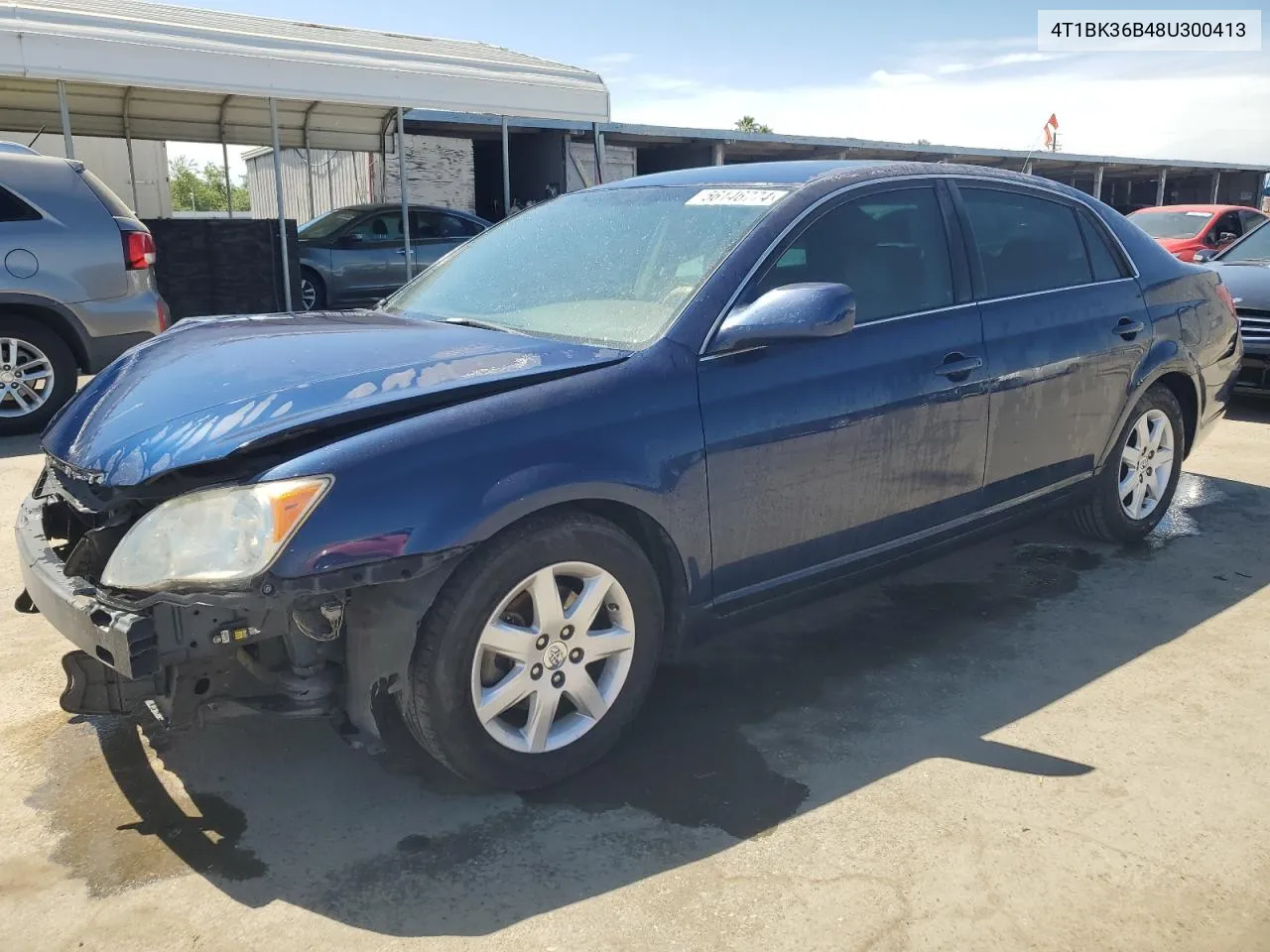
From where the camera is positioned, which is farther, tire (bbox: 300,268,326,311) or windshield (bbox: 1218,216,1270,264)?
tire (bbox: 300,268,326,311)

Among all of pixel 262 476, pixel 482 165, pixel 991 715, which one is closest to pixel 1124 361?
pixel 991 715

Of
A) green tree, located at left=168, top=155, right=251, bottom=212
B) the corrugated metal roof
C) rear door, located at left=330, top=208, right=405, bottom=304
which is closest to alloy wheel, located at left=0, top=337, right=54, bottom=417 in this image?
the corrugated metal roof

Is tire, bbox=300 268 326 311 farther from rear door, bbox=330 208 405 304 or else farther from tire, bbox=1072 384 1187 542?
tire, bbox=1072 384 1187 542

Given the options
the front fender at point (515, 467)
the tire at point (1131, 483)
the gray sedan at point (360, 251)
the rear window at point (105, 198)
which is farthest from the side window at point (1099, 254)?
the gray sedan at point (360, 251)

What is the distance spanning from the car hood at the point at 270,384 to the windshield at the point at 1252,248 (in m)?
7.77

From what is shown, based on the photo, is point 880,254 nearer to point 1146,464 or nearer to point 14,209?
point 1146,464

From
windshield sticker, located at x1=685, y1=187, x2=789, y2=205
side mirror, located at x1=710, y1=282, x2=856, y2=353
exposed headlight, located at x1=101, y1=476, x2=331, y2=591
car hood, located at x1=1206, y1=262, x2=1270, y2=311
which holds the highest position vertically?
windshield sticker, located at x1=685, y1=187, x2=789, y2=205

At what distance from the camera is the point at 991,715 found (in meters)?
3.16

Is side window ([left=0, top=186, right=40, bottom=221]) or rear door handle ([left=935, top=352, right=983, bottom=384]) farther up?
side window ([left=0, top=186, right=40, bottom=221])

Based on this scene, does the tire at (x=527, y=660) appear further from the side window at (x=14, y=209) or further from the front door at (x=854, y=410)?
the side window at (x=14, y=209)

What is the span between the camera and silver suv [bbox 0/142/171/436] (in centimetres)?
679

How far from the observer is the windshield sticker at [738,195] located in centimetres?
333

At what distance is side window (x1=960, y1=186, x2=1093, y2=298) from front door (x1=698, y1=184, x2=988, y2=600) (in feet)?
0.62

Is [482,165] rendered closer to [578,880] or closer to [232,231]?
[232,231]
